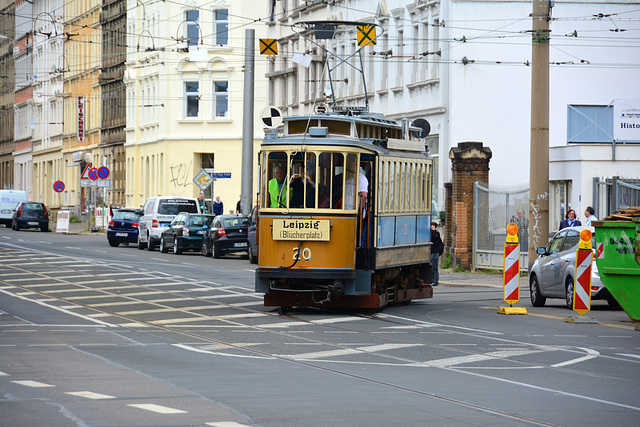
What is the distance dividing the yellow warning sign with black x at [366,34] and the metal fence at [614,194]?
12.9 m

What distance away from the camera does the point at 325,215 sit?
70.1 ft

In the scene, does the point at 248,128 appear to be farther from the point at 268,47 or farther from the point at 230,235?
the point at 230,235

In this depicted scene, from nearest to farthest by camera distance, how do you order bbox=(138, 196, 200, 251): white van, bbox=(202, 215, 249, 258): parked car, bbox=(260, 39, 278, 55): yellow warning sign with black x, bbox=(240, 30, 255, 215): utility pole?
1. bbox=(202, 215, 249, 258): parked car
2. bbox=(260, 39, 278, 55): yellow warning sign with black x
3. bbox=(240, 30, 255, 215): utility pole
4. bbox=(138, 196, 200, 251): white van

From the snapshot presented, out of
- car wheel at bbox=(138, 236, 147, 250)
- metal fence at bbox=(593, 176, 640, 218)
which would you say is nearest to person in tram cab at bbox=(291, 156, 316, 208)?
metal fence at bbox=(593, 176, 640, 218)

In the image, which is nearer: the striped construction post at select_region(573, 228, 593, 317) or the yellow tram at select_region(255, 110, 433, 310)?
the yellow tram at select_region(255, 110, 433, 310)

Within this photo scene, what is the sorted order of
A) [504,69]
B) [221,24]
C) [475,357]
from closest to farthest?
1. [475,357]
2. [504,69]
3. [221,24]

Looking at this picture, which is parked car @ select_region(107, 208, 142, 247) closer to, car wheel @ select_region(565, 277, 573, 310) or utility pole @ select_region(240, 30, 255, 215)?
utility pole @ select_region(240, 30, 255, 215)

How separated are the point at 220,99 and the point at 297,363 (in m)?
57.8

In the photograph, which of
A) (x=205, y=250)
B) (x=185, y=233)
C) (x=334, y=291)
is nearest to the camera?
(x=334, y=291)

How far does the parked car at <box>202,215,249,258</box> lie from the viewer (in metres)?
43.4

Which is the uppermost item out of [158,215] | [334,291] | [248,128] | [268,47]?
[268,47]

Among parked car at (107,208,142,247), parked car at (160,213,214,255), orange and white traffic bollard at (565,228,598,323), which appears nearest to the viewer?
orange and white traffic bollard at (565,228,598,323)

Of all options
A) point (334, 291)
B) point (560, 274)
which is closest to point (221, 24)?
point (560, 274)

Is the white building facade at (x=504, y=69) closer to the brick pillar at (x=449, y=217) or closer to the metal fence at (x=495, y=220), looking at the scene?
the brick pillar at (x=449, y=217)
